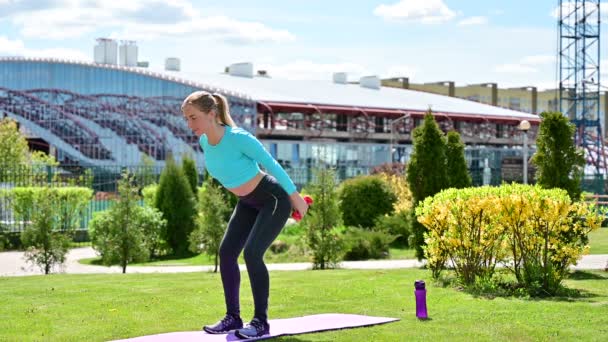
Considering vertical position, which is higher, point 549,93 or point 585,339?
point 549,93

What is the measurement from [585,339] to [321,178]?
10796 millimetres

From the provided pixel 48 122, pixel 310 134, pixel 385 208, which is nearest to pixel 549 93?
pixel 310 134

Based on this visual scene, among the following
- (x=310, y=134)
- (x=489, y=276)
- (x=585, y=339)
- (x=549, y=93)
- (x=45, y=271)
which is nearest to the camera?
(x=585, y=339)

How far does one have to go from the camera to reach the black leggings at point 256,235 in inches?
292

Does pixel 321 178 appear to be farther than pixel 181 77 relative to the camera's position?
No

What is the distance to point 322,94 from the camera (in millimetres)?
61625

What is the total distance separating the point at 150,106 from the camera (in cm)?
5888

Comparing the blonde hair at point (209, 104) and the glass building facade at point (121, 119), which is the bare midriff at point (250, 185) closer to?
the blonde hair at point (209, 104)

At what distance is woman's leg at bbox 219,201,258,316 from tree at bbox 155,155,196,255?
57.8 ft

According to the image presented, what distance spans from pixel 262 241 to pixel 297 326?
100 centimetres

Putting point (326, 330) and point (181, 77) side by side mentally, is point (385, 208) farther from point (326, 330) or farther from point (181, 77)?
point (181, 77)

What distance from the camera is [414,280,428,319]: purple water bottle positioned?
835 cm

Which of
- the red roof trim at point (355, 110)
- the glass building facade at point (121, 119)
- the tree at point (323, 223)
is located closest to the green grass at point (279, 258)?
the tree at point (323, 223)

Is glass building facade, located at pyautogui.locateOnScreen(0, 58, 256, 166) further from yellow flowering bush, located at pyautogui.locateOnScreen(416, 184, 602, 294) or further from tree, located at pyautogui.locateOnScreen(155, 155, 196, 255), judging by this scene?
yellow flowering bush, located at pyautogui.locateOnScreen(416, 184, 602, 294)
